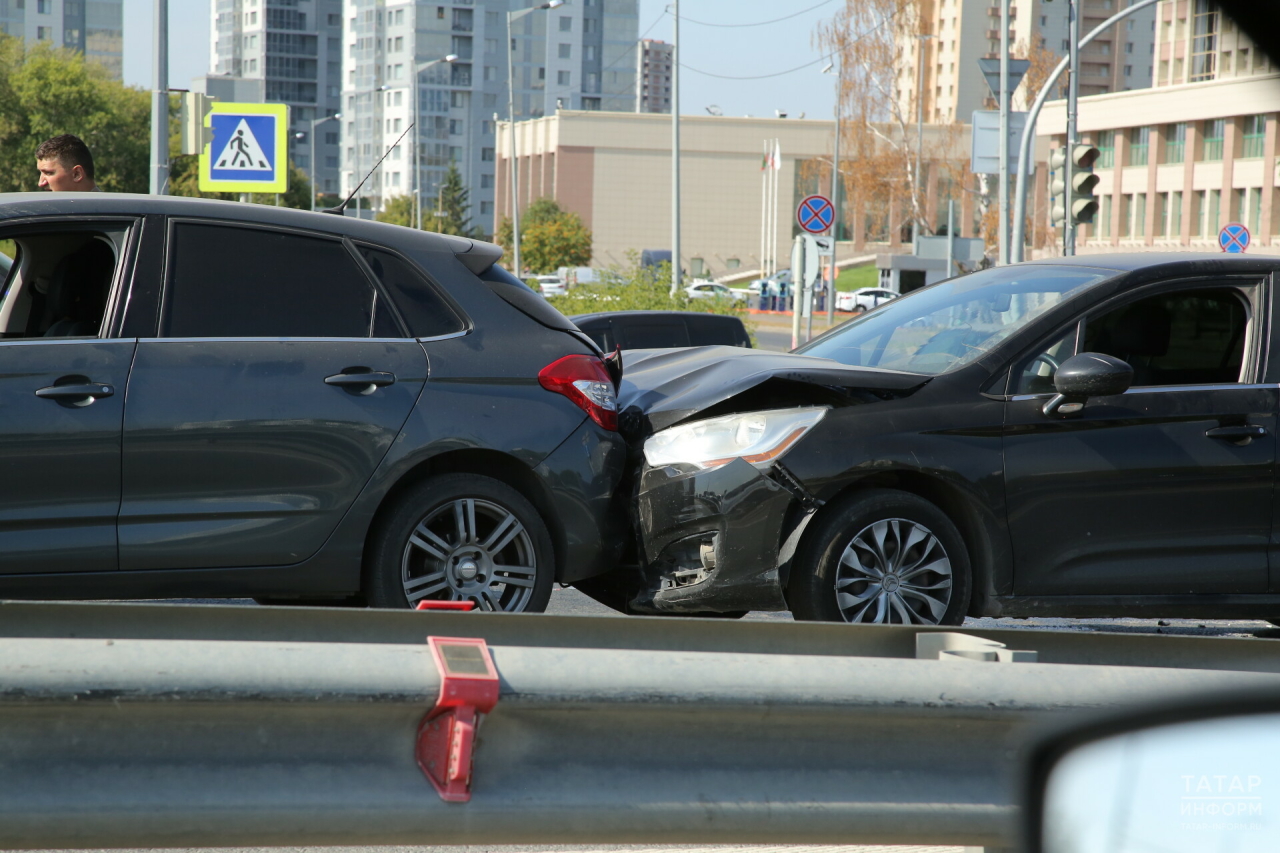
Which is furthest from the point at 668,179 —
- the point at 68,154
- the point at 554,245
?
the point at 68,154

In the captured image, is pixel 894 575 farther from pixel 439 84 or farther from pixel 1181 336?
pixel 439 84

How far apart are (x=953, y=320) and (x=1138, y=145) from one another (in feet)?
260

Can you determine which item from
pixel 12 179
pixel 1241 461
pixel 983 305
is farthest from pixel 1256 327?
pixel 12 179

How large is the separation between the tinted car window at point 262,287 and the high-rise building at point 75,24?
17576 centimetres

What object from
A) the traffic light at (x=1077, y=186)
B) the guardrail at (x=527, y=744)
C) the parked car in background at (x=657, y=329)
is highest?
the traffic light at (x=1077, y=186)

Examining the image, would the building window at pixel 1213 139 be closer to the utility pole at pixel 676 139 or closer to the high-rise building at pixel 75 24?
the utility pole at pixel 676 139

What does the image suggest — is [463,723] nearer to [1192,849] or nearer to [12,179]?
[1192,849]

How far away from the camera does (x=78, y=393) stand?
4797mm

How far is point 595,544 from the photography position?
213 inches

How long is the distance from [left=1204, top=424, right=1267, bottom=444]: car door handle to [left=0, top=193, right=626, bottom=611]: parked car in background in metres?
2.30

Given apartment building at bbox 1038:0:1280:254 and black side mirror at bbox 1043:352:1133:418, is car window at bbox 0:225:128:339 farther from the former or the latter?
apartment building at bbox 1038:0:1280:254

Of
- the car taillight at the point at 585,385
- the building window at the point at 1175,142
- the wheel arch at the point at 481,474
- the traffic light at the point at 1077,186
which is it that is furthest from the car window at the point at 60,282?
the building window at the point at 1175,142

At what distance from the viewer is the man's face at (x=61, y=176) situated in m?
8.32

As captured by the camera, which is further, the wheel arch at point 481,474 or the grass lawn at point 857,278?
the grass lawn at point 857,278
